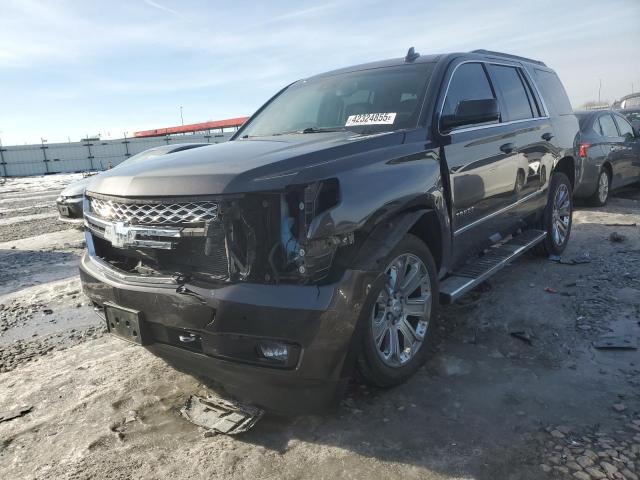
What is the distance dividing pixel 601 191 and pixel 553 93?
403 centimetres

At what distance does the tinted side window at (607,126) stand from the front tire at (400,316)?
298 inches

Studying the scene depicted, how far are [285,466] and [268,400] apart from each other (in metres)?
→ 0.33

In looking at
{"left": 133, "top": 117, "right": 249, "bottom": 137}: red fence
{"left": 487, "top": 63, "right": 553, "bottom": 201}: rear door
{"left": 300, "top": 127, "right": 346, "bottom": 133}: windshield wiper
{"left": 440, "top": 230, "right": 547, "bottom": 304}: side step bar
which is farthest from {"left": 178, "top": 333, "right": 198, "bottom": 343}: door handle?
{"left": 133, "top": 117, "right": 249, "bottom": 137}: red fence

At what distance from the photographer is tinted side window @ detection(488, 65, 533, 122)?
450 centimetres

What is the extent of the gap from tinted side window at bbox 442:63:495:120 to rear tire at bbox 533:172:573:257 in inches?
69.3

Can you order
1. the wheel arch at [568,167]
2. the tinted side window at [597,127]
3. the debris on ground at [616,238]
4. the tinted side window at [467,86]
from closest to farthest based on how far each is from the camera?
the tinted side window at [467,86] < the wheel arch at [568,167] < the debris on ground at [616,238] < the tinted side window at [597,127]

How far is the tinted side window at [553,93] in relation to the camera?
5473mm

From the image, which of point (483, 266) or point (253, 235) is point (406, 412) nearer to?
point (253, 235)

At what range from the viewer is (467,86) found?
3.99m

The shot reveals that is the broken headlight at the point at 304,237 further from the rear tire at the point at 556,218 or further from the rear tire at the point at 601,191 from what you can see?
the rear tire at the point at 601,191

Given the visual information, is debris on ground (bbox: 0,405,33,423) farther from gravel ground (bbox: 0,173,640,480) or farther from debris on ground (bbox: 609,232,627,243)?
debris on ground (bbox: 609,232,627,243)

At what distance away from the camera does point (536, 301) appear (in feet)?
14.4

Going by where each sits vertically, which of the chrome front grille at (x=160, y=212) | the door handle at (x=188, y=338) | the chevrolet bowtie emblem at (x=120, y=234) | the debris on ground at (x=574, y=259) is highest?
the chrome front grille at (x=160, y=212)

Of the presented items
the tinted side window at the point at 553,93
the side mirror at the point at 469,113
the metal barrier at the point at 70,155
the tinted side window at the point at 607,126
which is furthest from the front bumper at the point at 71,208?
the metal barrier at the point at 70,155
